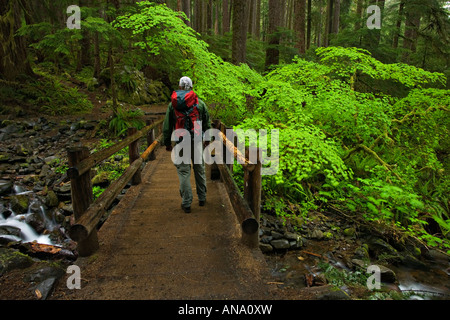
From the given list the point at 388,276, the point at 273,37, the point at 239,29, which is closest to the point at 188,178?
the point at 388,276

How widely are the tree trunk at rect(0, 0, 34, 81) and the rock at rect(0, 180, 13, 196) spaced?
7563 mm

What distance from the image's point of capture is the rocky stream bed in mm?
3149

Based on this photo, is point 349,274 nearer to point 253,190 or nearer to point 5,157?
point 253,190

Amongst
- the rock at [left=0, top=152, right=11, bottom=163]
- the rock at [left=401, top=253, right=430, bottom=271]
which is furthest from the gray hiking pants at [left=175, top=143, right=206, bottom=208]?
the rock at [left=0, top=152, right=11, bottom=163]

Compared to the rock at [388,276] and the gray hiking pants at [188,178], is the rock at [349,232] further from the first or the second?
the gray hiking pants at [188,178]

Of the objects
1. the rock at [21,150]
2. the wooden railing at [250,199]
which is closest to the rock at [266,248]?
the wooden railing at [250,199]

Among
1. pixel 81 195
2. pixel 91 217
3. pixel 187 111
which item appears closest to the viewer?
pixel 91 217

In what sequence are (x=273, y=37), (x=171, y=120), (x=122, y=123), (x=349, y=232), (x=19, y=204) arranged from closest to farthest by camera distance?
(x=171, y=120)
(x=349, y=232)
(x=19, y=204)
(x=122, y=123)
(x=273, y=37)

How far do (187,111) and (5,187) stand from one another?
254 inches

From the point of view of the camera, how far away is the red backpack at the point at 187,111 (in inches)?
159

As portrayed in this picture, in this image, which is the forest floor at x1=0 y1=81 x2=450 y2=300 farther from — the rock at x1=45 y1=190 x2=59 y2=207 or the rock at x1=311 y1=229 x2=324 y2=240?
the rock at x1=45 y1=190 x2=59 y2=207

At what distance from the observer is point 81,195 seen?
10.7ft

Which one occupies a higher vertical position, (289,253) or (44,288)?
(44,288)
